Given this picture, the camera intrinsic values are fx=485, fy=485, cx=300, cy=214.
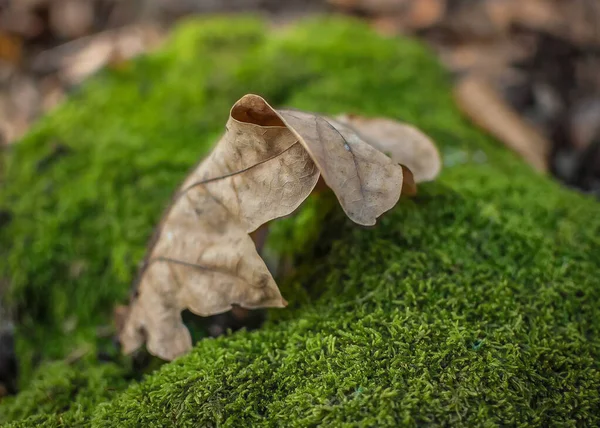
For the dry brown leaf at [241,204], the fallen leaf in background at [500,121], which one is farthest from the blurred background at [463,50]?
the dry brown leaf at [241,204]

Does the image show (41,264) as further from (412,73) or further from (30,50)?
(30,50)

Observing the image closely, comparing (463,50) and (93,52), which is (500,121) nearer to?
(463,50)

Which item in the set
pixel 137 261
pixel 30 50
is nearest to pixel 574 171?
pixel 137 261

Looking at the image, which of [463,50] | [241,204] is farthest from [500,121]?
[241,204]

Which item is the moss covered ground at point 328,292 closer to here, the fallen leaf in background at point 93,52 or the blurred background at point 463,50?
the blurred background at point 463,50

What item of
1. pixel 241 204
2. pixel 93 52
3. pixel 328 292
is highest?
pixel 93 52

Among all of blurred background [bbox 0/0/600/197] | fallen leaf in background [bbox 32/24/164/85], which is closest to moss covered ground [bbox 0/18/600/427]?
blurred background [bbox 0/0/600/197]
